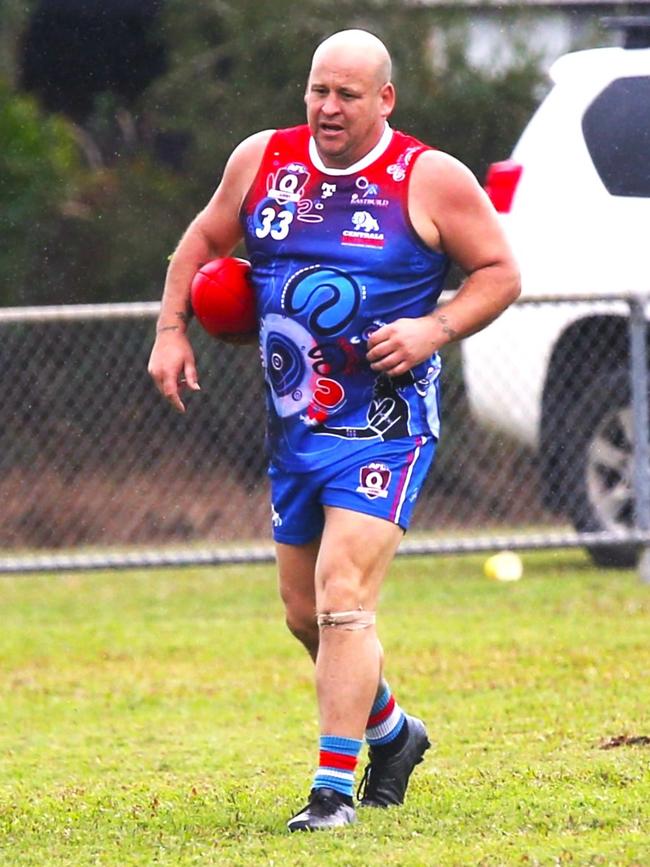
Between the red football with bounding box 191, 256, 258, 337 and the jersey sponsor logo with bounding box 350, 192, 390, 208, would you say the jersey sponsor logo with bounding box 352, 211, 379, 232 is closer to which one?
the jersey sponsor logo with bounding box 350, 192, 390, 208

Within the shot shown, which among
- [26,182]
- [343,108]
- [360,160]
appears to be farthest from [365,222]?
[26,182]

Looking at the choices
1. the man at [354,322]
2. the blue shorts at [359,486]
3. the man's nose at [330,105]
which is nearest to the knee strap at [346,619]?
the man at [354,322]

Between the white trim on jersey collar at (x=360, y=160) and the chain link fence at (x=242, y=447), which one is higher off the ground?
the white trim on jersey collar at (x=360, y=160)

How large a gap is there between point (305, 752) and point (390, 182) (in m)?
1.95

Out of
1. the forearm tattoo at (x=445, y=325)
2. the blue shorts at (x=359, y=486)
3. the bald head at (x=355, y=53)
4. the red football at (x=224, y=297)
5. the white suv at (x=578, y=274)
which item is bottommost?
the white suv at (x=578, y=274)

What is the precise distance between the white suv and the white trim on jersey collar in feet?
14.4

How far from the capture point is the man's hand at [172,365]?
4871 mm

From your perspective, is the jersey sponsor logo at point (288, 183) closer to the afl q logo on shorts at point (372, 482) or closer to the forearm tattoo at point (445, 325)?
the forearm tattoo at point (445, 325)

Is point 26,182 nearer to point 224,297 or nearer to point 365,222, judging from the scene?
point 224,297

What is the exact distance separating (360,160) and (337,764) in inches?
55.6

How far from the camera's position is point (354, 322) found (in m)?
4.62

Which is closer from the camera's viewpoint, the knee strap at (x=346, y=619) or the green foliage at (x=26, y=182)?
the knee strap at (x=346, y=619)

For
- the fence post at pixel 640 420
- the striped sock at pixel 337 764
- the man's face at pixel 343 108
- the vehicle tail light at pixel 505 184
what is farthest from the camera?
the vehicle tail light at pixel 505 184

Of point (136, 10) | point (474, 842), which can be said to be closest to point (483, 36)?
point (136, 10)
